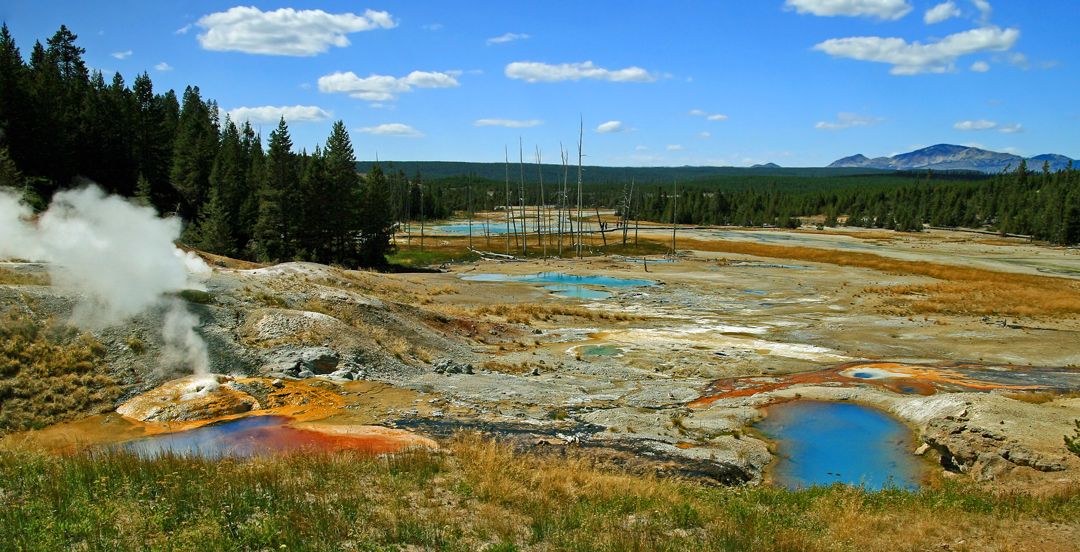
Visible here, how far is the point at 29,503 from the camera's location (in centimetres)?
680

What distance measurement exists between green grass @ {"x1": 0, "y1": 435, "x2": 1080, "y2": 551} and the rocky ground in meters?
2.90

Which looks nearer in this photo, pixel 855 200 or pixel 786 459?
pixel 786 459

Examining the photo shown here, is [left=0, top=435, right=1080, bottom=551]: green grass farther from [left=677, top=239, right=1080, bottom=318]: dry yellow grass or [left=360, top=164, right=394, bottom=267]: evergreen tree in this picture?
[left=360, top=164, right=394, bottom=267]: evergreen tree

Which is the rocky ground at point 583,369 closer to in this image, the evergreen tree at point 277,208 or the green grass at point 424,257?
the evergreen tree at point 277,208

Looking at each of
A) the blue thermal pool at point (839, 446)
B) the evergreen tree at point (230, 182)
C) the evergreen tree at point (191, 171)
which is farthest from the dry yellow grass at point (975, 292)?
the evergreen tree at point (191, 171)

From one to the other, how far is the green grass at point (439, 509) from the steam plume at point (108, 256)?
7500 mm

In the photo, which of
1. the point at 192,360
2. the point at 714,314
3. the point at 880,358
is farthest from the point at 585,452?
the point at 714,314

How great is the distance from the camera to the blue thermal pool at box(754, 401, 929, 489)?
12.7m

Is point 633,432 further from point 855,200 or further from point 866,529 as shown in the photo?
point 855,200

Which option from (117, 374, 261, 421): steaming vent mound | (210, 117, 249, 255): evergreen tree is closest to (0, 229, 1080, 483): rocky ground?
(117, 374, 261, 421): steaming vent mound

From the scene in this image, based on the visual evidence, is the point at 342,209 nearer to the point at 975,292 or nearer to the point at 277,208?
the point at 277,208

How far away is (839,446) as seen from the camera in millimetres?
14742

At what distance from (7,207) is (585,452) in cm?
2001

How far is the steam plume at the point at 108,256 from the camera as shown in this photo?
1519cm
